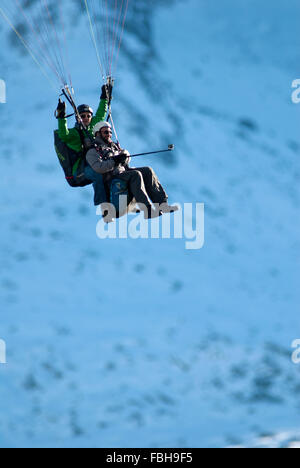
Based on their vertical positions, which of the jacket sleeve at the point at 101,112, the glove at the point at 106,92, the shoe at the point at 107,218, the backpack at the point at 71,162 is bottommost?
the shoe at the point at 107,218

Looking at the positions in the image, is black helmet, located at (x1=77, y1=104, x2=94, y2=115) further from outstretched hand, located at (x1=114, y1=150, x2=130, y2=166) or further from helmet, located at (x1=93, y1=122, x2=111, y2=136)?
outstretched hand, located at (x1=114, y1=150, x2=130, y2=166)

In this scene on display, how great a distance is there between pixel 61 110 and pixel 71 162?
140 cm

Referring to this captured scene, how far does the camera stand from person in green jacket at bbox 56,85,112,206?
2089cm

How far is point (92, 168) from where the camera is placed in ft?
68.2

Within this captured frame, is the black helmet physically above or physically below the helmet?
above

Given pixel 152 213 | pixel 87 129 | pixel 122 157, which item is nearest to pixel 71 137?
pixel 87 129

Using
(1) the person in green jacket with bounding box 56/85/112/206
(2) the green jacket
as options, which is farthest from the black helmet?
(2) the green jacket

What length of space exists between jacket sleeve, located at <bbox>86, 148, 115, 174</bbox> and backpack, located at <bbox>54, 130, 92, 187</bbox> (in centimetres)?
73

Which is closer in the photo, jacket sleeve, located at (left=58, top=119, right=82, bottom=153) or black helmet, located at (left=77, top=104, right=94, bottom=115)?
jacket sleeve, located at (left=58, top=119, right=82, bottom=153)

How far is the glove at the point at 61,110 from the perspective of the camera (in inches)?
808

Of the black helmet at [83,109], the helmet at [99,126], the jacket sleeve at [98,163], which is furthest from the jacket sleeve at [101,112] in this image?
the jacket sleeve at [98,163]

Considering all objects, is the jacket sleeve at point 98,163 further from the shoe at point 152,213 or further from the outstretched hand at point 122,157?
the shoe at point 152,213
